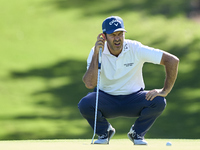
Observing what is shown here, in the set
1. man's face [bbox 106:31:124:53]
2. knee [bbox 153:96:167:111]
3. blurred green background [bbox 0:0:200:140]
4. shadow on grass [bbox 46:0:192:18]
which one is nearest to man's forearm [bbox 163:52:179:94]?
knee [bbox 153:96:167:111]

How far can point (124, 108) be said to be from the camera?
196 inches

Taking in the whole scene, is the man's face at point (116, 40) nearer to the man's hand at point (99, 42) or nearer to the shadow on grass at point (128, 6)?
the man's hand at point (99, 42)

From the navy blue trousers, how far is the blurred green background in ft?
8.33

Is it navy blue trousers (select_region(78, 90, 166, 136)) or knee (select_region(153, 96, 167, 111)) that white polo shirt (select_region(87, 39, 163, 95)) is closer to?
navy blue trousers (select_region(78, 90, 166, 136))

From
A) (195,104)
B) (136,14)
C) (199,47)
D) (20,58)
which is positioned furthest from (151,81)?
(136,14)

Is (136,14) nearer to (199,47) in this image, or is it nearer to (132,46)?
(199,47)

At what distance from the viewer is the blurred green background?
799 centimetres

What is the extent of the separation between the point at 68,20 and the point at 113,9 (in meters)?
1.25

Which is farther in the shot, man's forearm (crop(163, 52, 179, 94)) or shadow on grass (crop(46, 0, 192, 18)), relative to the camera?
shadow on grass (crop(46, 0, 192, 18))

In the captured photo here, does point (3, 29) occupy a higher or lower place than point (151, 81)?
higher

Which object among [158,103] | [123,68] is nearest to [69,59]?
[123,68]

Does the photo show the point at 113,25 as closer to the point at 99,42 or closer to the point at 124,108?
the point at 99,42

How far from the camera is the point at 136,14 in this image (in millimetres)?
13492

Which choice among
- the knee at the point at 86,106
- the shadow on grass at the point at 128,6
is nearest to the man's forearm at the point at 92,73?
the knee at the point at 86,106
